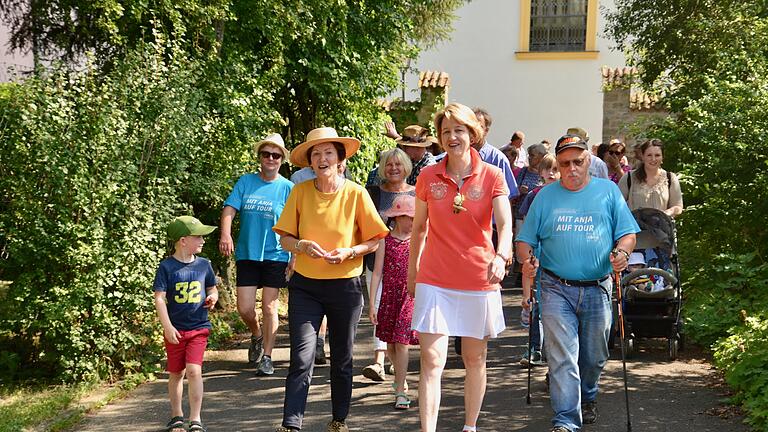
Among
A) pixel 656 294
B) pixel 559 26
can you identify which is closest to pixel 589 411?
pixel 656 294

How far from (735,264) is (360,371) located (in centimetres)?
369

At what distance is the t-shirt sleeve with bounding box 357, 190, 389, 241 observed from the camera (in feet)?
21.4

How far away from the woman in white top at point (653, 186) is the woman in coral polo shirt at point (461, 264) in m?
3.97

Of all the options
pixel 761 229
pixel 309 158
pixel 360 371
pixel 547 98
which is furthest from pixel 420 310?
pixel 547 98

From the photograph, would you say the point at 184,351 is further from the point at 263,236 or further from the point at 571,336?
the point at 571,336

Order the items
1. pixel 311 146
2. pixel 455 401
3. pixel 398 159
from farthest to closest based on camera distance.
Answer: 1. pixel 398 159
2. pixel 455 401
3. pixel 311 146

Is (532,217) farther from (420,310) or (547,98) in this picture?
(547,98)

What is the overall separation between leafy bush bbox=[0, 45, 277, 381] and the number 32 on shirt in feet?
4.57

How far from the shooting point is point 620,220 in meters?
6.37

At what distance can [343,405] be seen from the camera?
652cm

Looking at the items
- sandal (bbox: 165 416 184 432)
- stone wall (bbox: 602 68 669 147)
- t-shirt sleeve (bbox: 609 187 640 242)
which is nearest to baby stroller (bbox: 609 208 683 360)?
t-shirt sleeve (bbox: 609 187 640 242)

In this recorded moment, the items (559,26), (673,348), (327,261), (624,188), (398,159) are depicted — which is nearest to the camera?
(327,261)

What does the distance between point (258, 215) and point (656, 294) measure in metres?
3.55

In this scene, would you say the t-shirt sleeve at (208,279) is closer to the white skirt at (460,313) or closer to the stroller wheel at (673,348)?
the white skirt at (460,313)
